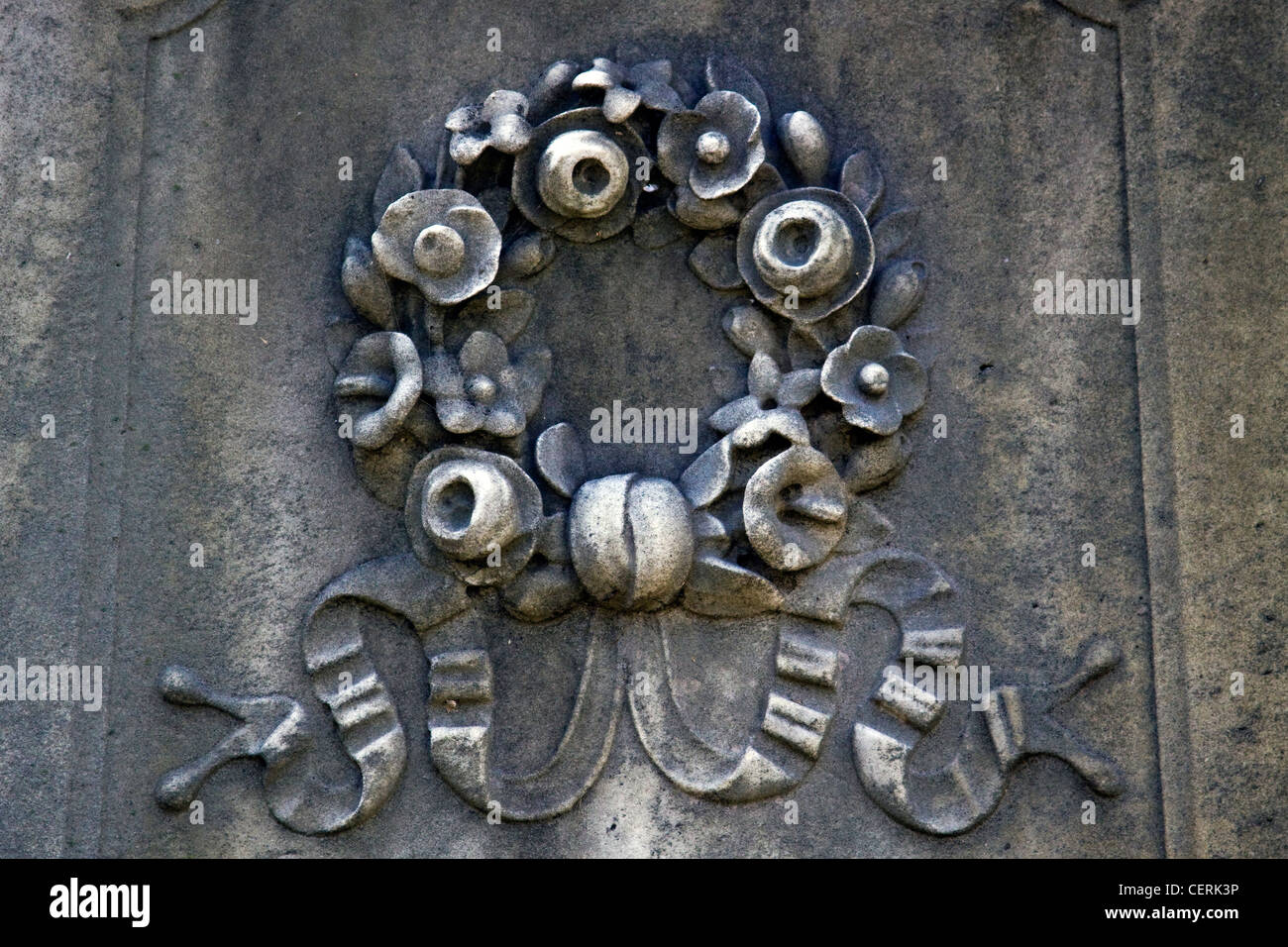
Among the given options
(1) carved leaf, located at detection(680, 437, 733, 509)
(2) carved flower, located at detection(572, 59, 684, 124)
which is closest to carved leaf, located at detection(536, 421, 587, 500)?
(1) carved leaf, located at detection(680, 437, 733, 509)

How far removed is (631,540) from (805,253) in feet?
2.68

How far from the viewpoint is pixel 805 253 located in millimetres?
4492

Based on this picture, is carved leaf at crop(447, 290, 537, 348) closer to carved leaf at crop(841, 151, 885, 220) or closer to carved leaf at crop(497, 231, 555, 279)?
carved leaf at crop(497, 231, 555, 279)

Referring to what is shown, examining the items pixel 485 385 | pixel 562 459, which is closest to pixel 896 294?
pixel 562 459

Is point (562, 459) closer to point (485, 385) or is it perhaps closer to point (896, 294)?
point (485, 385)

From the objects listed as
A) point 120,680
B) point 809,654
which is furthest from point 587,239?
point 120,680

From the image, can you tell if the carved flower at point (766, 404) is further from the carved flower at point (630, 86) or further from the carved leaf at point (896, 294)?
the carved flower at point (630, 86)

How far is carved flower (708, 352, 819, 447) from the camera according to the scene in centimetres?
441

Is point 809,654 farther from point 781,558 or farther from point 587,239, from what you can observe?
point 587,239

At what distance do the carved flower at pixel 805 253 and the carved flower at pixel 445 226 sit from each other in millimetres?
632

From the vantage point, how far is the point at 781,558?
4.37 m

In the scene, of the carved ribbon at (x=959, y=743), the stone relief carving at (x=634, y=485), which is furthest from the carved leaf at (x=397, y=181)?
the carved ribbon at (x=959, y=743)

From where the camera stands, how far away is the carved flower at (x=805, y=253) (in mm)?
4453
